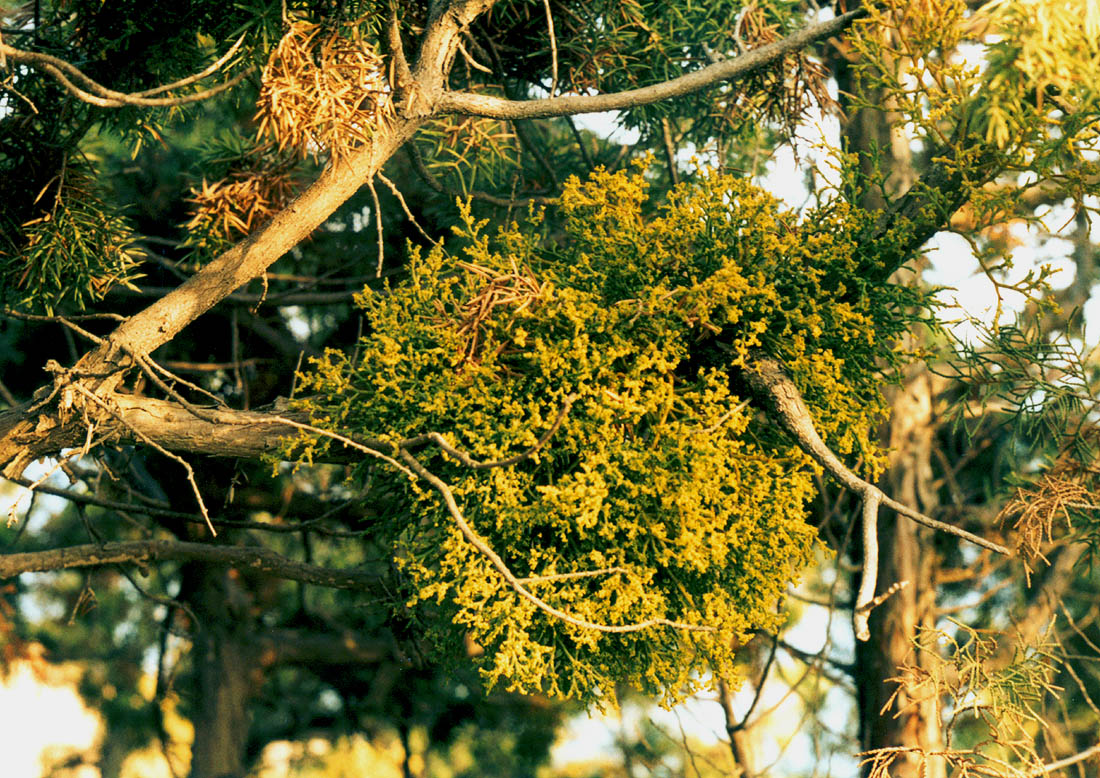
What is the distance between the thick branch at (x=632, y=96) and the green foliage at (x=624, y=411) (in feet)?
0.85

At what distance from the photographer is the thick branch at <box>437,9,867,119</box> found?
2271mm

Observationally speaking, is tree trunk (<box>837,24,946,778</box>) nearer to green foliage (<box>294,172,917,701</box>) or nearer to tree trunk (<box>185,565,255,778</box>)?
green foliage (<box>294,172,917,701</box>)

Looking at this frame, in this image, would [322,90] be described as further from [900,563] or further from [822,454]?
[900,563]

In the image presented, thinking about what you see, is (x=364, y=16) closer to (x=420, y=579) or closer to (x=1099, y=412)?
(x=420, y=579)

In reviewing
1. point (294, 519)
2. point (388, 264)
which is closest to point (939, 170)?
point (388, 264)

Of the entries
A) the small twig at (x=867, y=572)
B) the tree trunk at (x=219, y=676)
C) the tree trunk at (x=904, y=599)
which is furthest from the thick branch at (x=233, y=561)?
the tree trunk at (x=904, y=599)

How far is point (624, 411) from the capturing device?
6.48 feet

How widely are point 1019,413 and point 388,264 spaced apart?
8.59 ft

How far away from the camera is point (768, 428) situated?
2193 millimetres

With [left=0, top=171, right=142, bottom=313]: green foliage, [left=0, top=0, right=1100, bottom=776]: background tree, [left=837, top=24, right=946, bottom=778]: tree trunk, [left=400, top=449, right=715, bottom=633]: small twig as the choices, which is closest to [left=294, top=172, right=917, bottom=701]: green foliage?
[left=0, top=0, right=1100, bottom=776]: background tree

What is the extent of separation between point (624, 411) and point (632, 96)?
33.2 inches

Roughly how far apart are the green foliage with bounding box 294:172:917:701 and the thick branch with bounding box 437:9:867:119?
259 millimetres

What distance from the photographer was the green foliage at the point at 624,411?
1.95m

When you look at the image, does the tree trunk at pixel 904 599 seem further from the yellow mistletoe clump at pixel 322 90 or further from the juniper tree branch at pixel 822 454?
the yellow mistletoe clump at pixel 322 90
